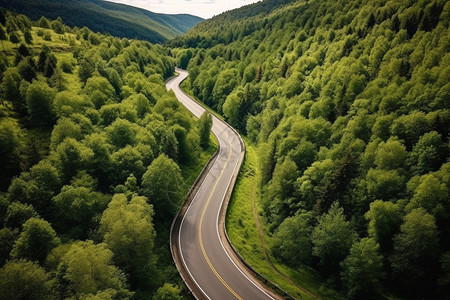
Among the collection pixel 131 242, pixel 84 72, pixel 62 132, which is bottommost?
pixel 131 242

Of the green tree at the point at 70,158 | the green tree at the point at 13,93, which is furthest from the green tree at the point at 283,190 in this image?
the green tree at the point at 13,93

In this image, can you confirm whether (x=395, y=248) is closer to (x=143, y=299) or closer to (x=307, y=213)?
(x=307, y=213)

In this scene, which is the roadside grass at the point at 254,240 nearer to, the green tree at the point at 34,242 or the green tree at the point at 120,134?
the green tree at the point at 120,134

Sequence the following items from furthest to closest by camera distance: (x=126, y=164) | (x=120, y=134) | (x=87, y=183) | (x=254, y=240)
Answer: (x=120, y=134), (x=254, y=240), (x=126, y=164), (x=87, y=183)

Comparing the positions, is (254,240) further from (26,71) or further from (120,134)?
(26,71)

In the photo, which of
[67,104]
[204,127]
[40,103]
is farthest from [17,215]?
[204,127]

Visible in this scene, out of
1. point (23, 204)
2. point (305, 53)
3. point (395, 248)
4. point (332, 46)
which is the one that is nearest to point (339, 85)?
point (332, 46)
